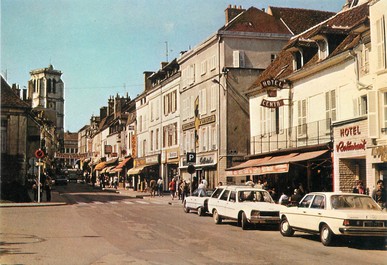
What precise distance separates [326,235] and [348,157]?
31.6 feet

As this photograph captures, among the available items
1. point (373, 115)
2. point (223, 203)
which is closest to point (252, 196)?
point (223, 203)

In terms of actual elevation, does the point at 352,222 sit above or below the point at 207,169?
below

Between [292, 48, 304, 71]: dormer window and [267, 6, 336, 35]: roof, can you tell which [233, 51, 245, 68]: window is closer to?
[267, 6, 336, 35]: roof

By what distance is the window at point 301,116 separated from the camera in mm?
29361

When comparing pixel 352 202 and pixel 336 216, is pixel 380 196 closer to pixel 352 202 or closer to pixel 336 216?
pixel 352 202

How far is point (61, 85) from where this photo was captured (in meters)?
155

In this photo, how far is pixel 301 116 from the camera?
30016mm

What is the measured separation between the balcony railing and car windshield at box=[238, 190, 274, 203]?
6613mm

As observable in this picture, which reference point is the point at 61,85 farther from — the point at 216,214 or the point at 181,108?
the point at 216,214

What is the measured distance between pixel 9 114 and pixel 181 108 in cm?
1475

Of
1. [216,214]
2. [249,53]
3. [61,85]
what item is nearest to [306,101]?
[216,214]

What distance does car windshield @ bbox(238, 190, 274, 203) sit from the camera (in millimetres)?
20748

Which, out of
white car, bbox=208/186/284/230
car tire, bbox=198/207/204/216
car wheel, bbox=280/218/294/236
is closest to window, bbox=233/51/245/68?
car tire, bbox=198/207/204/216

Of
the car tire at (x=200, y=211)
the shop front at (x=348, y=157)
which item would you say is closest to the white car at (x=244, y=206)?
the car tire at (x=200, y=211)
